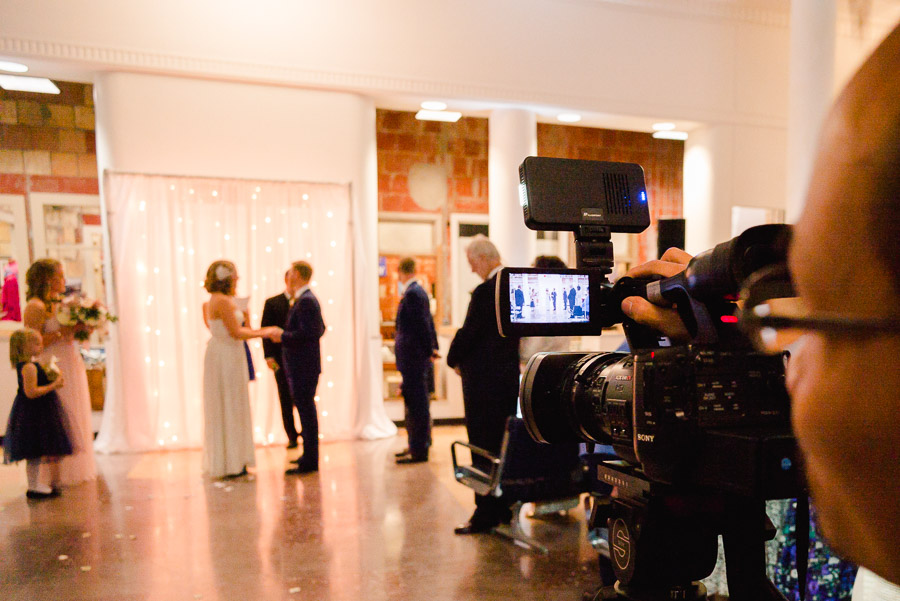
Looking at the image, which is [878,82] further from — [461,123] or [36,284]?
[461,123]

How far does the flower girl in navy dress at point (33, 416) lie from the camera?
3.69 m

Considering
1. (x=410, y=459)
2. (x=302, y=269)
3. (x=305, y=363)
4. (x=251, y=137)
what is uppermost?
(x=251, y=137)

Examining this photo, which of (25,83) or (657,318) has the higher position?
(25,83)

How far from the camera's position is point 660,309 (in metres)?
0.97

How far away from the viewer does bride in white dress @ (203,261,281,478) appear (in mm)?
4238

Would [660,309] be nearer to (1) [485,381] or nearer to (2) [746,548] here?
(2) [746,548]

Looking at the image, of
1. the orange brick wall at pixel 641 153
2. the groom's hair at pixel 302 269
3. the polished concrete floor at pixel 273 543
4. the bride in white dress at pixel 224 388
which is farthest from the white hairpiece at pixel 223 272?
the orange brick wall at pixel 641 153

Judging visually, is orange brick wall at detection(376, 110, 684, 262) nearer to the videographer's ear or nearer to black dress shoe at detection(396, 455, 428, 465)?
black dress shoe at detection(396, 455, 428, 465)

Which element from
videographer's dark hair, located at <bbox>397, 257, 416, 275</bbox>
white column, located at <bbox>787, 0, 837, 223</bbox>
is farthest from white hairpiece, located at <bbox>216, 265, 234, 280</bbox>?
white column, located at <bbox>787, 0, 837, 223</bbox>

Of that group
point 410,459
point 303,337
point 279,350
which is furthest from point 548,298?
point 279,350

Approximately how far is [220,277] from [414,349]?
1.53 metres

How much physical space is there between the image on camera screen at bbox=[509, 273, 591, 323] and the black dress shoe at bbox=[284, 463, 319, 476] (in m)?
3.70

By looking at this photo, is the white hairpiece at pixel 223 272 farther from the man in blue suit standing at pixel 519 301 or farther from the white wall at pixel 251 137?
the man in blue suit standing at pixel 519 301

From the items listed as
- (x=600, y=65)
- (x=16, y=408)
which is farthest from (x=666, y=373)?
(x=600, y=65)
